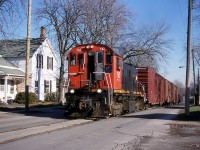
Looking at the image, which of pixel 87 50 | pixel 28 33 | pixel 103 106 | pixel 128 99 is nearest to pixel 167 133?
pixel 103 106

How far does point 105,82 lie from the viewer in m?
20.3

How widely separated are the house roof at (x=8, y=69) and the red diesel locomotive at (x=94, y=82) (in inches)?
650

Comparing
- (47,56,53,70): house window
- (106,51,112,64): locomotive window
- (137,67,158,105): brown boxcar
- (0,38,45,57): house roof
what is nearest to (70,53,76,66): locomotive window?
(106,51,112,64): locomotive window

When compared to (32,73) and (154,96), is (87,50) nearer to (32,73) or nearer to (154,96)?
(154,96)

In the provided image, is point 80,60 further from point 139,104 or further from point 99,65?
point 139,104

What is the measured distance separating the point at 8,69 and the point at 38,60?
5.76m

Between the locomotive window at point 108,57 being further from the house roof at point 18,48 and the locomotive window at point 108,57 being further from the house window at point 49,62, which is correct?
the house window at point 49,62

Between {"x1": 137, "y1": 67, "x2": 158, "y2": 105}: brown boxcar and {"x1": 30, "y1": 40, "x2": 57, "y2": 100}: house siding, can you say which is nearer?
{"x1": 137, "y1": 67, "x2": 158, "y2": 105}: brown boxcar

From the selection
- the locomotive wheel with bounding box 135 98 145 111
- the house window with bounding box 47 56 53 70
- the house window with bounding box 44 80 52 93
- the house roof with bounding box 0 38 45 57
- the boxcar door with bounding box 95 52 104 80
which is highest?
the house roof with bounding box 0 38 45 57

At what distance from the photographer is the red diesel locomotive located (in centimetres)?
1988

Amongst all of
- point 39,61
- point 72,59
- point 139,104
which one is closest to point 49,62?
point 39,61

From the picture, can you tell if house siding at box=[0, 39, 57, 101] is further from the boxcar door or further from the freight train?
the boxcar door

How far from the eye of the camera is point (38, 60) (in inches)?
1706

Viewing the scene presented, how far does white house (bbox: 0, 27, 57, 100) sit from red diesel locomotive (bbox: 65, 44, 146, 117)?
70.5 feet
